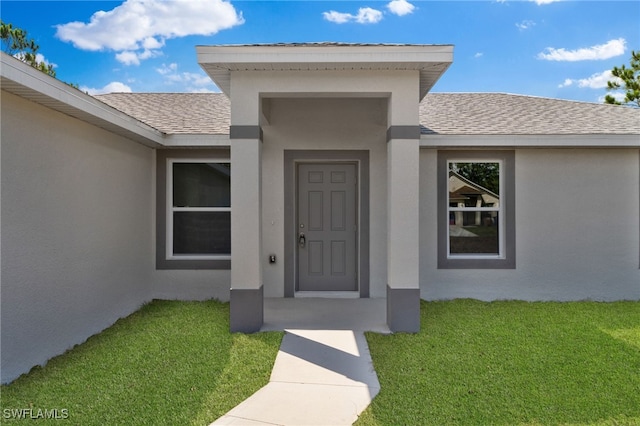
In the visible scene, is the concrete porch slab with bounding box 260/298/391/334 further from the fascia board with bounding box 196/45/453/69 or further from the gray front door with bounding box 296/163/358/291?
the fascia board with bounding box 196/45/453/69

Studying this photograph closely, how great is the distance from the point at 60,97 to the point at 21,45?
60.7 ft

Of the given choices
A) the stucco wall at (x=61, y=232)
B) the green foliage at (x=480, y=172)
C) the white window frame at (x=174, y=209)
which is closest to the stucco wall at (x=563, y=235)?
the green foliage at (x=480, y=172)

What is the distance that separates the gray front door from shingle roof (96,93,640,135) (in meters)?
1.68

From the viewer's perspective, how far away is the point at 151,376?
3.62 meters

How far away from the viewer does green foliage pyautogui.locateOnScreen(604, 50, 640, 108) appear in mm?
15953

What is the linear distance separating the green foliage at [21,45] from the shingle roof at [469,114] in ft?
38.2

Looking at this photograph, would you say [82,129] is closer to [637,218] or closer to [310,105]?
[310,105]

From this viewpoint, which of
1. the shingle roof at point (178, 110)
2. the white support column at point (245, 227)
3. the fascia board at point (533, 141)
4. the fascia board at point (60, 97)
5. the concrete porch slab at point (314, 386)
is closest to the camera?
the concrete porch slab at point (314, 386)

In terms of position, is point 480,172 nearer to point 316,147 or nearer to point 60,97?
point 316,147

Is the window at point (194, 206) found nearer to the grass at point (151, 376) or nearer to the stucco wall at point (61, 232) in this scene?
the stucco wall at point (61, 232)

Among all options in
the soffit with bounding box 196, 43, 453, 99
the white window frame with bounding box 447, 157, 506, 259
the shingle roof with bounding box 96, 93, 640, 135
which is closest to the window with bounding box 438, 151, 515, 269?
the white window frame with bounding box 447, 157, 506, 259

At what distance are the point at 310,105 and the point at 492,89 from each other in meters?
6.21

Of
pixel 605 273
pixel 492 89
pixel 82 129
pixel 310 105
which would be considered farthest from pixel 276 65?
pixel 492 89

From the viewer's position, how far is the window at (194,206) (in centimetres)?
668
